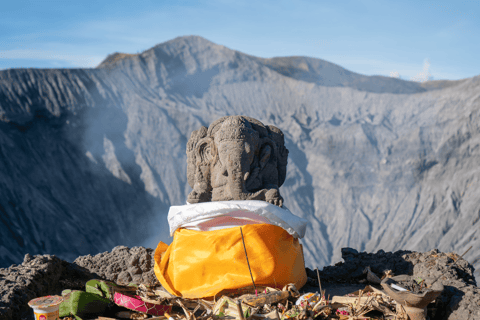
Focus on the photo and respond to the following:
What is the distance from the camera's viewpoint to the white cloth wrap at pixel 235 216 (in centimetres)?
385

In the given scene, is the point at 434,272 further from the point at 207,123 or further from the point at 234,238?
the point at 207,123

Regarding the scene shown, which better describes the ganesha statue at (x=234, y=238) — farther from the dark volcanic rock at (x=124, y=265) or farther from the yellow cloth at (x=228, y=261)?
the dark volcanic rock at (x=124, y=265)

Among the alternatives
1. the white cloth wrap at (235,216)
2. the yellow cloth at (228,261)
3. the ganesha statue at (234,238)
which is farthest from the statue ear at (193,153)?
the yellow cloth at (228,261)

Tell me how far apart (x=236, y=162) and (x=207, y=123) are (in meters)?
14.2

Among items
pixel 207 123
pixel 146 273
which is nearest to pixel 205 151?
pixel 146 273

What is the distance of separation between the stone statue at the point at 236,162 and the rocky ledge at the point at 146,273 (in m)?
1.36

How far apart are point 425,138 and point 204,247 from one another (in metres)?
18.0

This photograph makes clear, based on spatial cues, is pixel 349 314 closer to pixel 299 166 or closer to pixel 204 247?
pixel 204 247

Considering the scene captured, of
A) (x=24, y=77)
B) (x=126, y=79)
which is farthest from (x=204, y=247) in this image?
(x=126, y=79)

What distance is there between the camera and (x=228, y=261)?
3730 mm

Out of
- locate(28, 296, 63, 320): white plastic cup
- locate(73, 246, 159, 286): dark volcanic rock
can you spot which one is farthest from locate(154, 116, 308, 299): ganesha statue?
locate(28, 296, 63, 320): white plastic cup

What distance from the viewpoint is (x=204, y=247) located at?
3828 mm

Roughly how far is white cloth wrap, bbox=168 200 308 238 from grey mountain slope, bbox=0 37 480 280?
10.8 m

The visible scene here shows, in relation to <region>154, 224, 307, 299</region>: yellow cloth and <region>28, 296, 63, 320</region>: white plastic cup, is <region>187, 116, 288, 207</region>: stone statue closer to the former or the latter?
<region>154, 224, 307, 299</region>: yellow cloth
